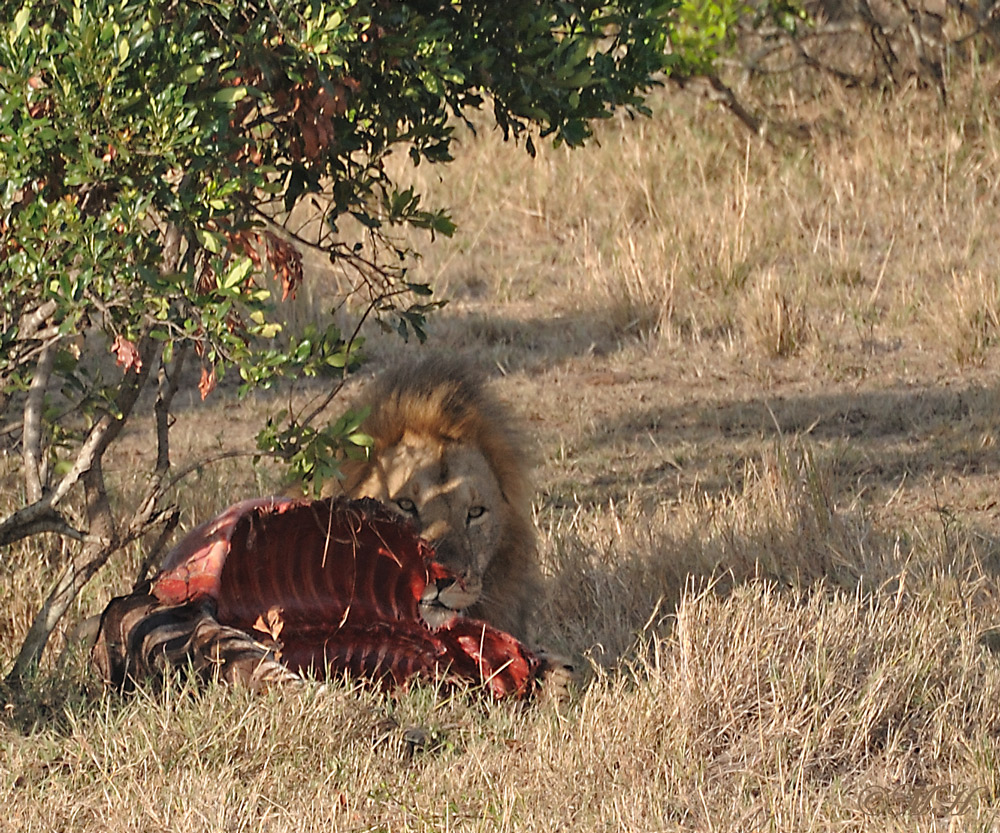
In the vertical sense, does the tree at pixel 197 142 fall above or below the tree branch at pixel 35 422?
above

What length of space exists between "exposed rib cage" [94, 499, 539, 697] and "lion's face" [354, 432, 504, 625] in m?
0.06

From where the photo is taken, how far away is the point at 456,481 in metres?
4.98

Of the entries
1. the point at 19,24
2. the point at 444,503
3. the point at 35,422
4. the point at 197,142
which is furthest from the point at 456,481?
the point at 19,24

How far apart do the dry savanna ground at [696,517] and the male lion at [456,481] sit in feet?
1.21

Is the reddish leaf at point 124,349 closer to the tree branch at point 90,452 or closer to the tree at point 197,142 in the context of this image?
the tree at point 197,142

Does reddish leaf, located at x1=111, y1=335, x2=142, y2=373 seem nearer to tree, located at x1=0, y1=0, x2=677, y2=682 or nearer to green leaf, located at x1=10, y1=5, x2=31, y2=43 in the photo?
tree, located at x1=0, y1=0, x2=677, y2=682

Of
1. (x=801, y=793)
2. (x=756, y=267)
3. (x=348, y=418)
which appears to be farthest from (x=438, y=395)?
(x=756, y=267)

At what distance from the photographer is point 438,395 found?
5.05m

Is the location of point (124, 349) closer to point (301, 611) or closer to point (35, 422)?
point (35, 422)

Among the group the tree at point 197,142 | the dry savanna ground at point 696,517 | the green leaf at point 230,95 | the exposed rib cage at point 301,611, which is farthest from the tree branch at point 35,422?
the green leaf at point 230,95

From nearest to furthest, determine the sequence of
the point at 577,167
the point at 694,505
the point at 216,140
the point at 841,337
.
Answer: the point at 216,140 → the point at 694,505 → the point at 841,337 → the point at 577,167

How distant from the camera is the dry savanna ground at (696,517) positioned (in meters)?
4.09

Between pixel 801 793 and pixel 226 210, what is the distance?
Result: 78.0 inches

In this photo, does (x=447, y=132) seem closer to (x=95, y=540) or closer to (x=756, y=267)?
(x=95, y=540)
